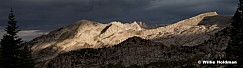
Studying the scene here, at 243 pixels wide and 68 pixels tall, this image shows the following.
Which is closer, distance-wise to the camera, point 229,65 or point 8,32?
point 8,32

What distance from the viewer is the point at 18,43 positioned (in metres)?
62.2

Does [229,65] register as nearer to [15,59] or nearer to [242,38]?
[242,38]

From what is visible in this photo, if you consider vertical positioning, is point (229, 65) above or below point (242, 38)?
below

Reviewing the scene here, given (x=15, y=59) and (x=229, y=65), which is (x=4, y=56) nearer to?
(x=15, y=59)

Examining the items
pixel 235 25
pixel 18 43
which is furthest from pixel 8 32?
pixel 235 25

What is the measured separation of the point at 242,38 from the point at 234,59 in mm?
3739

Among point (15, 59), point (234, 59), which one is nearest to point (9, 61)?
point (15, 59)

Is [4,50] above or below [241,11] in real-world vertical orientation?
below

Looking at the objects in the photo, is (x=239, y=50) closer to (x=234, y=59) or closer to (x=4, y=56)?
(x=234, y=59)

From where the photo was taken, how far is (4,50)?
6144 centimetres

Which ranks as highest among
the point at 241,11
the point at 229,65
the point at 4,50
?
the point at 241,11

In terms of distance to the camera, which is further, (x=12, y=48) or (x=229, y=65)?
(x=229, y=65)

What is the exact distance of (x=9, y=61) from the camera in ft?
204

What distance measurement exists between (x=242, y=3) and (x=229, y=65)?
1105 cm
